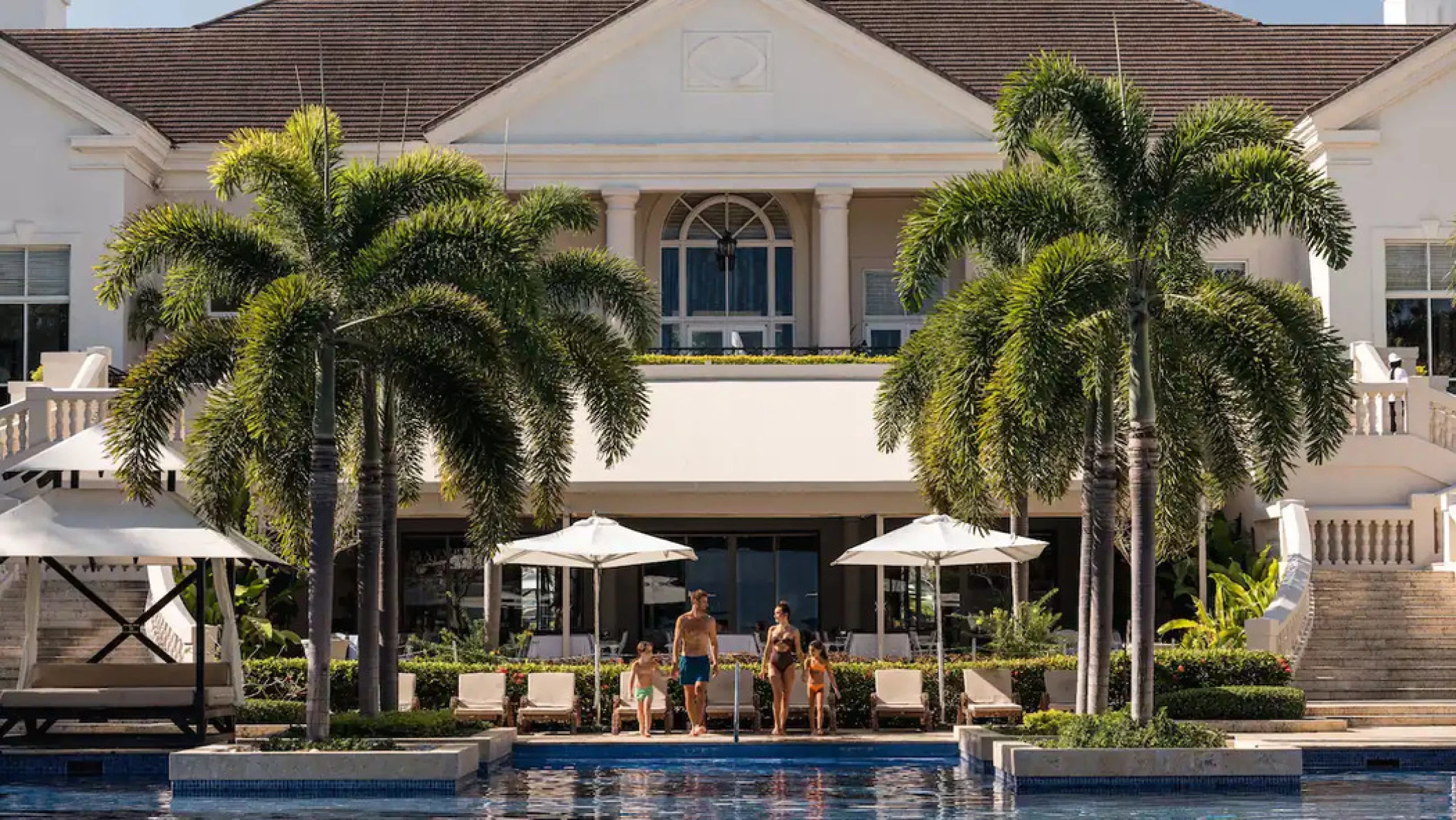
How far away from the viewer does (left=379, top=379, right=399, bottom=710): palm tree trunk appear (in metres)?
23.8

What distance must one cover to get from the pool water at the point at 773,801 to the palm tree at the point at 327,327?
2.17 m

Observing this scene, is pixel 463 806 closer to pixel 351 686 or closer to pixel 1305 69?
pixel 351 686

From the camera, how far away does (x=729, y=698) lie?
26.5m

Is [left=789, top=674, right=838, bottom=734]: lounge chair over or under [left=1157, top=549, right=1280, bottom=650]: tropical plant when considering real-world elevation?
under

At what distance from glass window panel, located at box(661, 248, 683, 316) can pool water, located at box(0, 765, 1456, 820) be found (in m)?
17.8

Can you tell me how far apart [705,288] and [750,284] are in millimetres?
866

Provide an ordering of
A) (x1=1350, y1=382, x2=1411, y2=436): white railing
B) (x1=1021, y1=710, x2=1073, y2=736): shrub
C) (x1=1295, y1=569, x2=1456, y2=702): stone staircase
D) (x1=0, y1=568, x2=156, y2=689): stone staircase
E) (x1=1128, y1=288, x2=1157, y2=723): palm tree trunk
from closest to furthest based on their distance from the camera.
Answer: (x1=1128, y1=288, x2=1157, y2=723): palm tree trunk < (x1=1021, y1=710, x2=1073, y2=736): shrub < (x1=0, y1=568, x2=156, y2=689): stone staircase < (x1=1295, y1=569, x2=1456, y2=702): stone staircase < (x1=1350, y1=382, x2=1411, y2=436): white railing

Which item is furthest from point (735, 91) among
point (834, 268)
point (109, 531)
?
Result: point (109, 531)

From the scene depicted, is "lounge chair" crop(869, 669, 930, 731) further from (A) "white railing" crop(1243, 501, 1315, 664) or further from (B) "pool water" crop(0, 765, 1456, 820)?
(A) "white railing" crop(1243, 501, 1315, 664)

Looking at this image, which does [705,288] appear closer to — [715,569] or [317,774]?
[715,569]

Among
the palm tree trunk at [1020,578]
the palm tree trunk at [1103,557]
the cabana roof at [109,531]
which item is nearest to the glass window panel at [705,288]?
the palm tree trunk at [1020,578]

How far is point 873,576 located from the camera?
36438 mm

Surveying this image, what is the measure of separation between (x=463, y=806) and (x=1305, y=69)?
93.1 ft

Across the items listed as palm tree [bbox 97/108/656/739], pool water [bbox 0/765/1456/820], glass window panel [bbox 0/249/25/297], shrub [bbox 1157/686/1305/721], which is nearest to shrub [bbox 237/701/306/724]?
palm tree [bbox 97/108/656/739]
